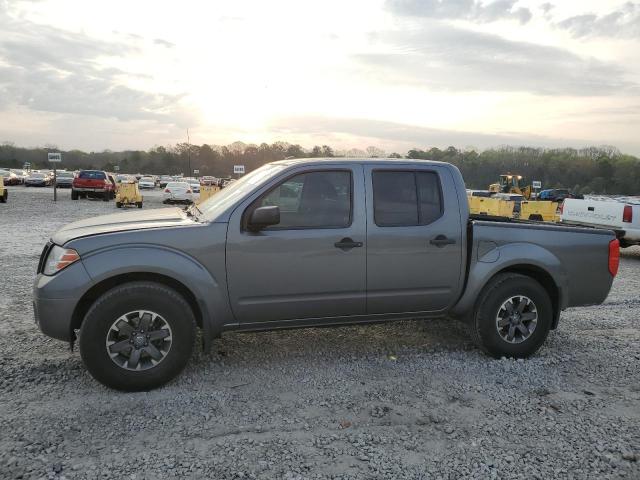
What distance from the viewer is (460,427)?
360 centimetres

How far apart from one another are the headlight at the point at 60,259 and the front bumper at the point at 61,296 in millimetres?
43

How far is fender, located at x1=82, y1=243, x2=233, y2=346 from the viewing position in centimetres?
390

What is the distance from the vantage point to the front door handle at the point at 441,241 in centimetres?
459


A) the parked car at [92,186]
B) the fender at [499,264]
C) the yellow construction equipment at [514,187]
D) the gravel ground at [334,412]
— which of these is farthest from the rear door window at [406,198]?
the yellow construction equipment at [514,187]

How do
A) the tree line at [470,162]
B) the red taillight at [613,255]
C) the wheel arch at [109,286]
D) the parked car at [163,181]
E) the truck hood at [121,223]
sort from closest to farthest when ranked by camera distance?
1. the wheel arch at [109,286]
2. the truck hood at [121,223]
3. the red taillight at [613,255]
4. the parked car at [163,181]
5. the tree line at [470,162]

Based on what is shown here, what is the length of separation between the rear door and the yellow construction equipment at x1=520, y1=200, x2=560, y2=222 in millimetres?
14102

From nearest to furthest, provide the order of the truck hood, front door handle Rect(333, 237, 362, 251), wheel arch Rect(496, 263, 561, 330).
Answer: the truck hood, front door handle Rect(333, 237, 362, 251), wheel arch Rect(496, 263, 561, 330)

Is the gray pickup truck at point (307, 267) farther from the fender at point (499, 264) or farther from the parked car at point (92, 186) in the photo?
the parked car at point (92, 186)

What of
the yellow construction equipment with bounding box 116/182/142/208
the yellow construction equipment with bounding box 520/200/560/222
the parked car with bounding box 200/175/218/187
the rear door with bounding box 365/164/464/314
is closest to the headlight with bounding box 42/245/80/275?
the rear door with bounding box 365/164/464/314

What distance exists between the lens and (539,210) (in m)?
17.7

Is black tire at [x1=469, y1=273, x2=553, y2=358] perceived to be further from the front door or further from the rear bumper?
the rear bumper

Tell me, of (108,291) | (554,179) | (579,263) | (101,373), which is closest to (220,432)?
(101,373)

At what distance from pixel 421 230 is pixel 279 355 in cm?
178

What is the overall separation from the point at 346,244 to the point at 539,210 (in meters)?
15.3
